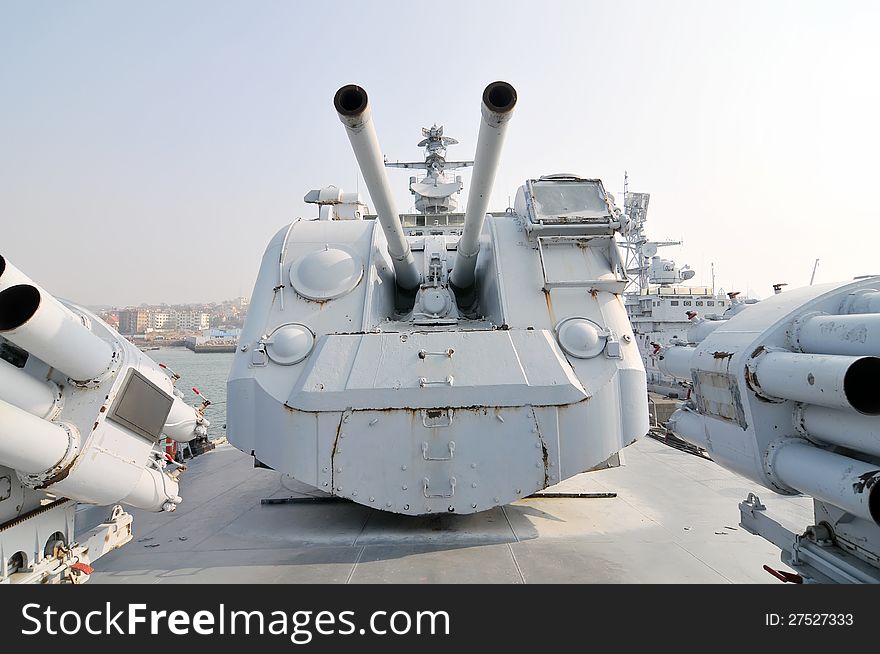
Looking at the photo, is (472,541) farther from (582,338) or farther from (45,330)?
(45,330)

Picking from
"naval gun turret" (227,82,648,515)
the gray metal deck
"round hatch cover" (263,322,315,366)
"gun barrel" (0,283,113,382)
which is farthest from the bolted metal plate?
"gun barrel" (0,283,113,382)

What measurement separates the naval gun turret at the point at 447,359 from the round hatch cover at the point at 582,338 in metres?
0.01

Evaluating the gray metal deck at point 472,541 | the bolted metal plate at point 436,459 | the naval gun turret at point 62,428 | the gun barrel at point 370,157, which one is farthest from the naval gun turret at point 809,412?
the naval gun turret at point 62,428

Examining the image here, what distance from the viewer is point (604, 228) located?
6000 millimetres

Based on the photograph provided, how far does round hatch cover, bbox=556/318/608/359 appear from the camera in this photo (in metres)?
5.34

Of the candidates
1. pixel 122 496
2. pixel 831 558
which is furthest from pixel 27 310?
pixel 831 558

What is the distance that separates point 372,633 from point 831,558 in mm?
2389

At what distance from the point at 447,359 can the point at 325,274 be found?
5.89 ft

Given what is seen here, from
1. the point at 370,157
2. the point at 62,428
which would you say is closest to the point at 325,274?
the point at 370,157

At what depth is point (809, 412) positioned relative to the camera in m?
2.96

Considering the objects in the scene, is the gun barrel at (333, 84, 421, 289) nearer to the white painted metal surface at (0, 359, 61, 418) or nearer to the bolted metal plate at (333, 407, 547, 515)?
the bolted metal plate at (333, 407, 547, 515)

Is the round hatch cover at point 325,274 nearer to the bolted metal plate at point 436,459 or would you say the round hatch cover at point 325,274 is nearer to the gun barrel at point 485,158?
the gun barrel at point 485,158

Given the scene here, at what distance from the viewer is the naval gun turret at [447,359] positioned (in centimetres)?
465

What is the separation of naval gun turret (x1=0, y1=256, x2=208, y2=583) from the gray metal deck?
0.79 meters
